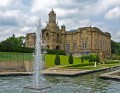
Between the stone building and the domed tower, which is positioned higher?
the domed tower

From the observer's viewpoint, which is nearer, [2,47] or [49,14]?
[2,47]

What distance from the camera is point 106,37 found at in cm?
8188

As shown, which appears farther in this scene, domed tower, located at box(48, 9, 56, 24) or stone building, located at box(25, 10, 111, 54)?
domed tower, located at box(48, 9, 56, 24)

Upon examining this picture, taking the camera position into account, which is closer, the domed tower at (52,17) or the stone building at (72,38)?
the stone building at (72,38)

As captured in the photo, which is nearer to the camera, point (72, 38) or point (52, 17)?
point (72, 38)

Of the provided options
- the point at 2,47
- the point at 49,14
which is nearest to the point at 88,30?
the point at 49,14

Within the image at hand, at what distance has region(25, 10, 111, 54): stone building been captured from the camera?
7231 cm

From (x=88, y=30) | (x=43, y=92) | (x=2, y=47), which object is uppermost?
(x=88, y=30)

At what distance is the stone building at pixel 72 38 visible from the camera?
237 ft

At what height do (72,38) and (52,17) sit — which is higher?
(52,17)

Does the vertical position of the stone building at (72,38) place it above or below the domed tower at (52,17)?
below

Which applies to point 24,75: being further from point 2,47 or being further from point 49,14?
point 49,14

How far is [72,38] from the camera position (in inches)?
3012

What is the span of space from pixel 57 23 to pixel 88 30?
11.2 m
